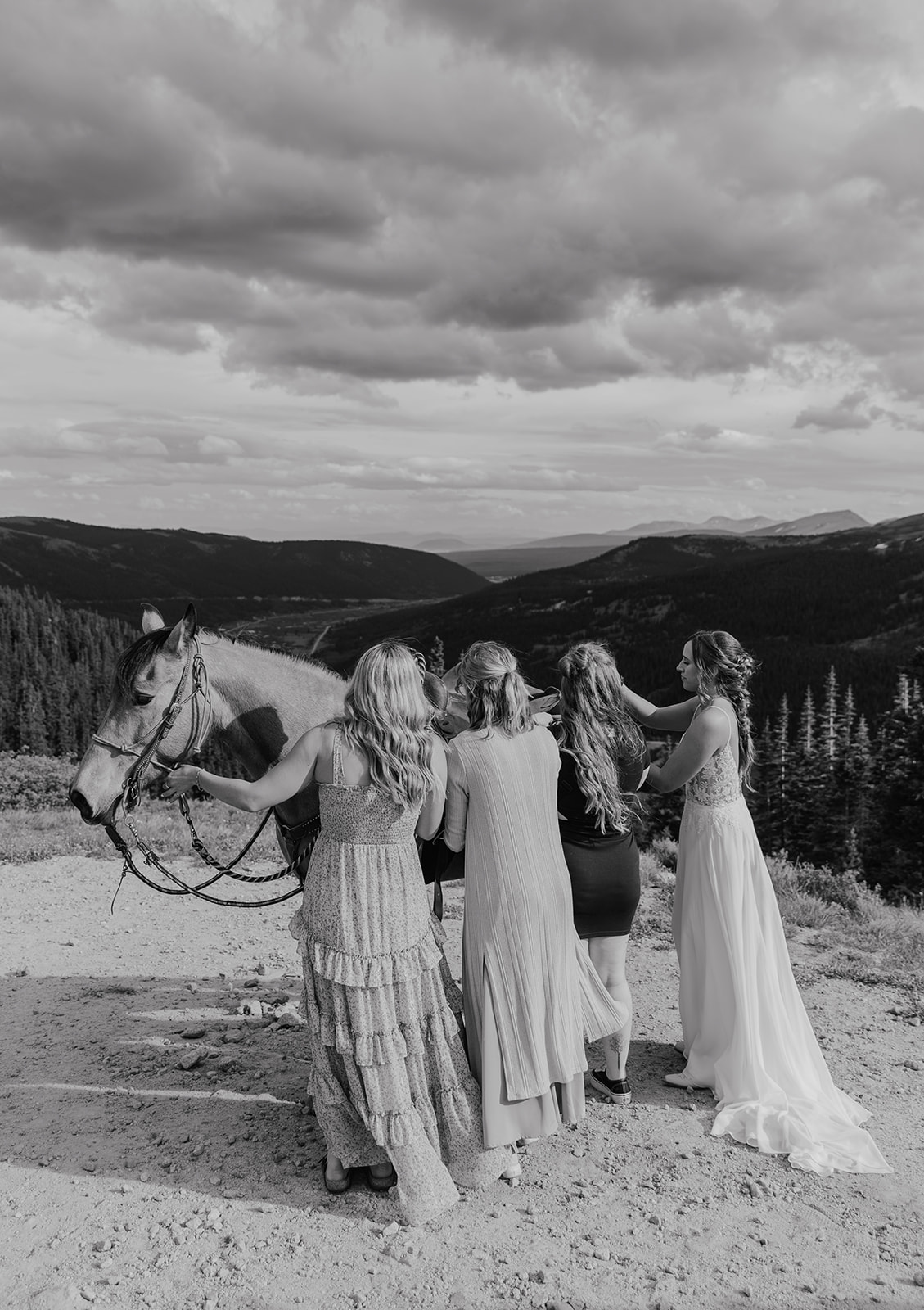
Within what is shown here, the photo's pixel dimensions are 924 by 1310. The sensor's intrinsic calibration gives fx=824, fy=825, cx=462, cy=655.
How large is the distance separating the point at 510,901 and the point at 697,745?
1.69 meters

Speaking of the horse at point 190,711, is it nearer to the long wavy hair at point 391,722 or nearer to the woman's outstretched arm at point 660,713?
the long wavy hair at point 391,722

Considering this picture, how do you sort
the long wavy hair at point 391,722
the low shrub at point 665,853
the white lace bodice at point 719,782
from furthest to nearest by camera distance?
the low shrub at point 665,853
the white lace bodice at point 719,782
the long wavy hair at point 391,722

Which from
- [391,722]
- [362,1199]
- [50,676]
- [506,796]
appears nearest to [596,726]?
[506,796]

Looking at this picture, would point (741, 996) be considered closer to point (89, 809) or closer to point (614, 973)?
point (614, 973)

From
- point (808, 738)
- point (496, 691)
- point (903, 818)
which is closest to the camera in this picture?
point (496, 691)

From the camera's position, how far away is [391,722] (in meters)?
3.98

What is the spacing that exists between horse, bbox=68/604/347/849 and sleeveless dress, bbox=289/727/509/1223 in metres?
0.76

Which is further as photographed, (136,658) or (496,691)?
(136,658)

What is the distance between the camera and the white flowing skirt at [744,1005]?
5.02 metres

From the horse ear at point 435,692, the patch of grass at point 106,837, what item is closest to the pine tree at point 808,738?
the patch of grass at point 106,837

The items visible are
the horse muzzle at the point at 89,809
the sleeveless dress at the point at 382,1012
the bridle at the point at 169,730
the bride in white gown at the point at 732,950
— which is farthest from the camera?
the bride in white gown at the point at 732,950

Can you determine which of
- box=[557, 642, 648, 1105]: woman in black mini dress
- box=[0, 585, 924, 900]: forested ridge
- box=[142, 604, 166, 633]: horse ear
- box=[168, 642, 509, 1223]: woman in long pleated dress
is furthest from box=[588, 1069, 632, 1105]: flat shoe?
box=[142, 604, 166, 633]: horse ear

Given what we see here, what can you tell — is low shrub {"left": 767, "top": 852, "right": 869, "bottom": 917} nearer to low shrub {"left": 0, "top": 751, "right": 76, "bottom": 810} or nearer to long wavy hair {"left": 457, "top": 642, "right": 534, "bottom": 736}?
long wavy hair {"left": 457, "top": 642, "right": 534, "bottom": 736}

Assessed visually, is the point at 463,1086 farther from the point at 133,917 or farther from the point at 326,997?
the point at 133,917
